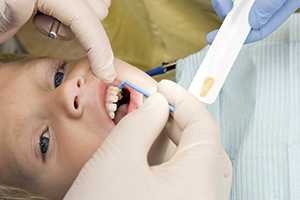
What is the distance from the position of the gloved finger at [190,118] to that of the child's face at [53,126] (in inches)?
6.6

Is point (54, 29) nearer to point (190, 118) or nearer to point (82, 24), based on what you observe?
point (82, 24)

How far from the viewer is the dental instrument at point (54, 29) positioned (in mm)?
1379

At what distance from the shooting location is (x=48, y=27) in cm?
145

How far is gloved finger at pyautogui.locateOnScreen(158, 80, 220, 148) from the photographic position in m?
1.06

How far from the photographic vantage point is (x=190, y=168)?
1.02 meters

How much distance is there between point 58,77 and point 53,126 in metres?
0.17

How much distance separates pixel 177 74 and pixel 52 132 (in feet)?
1.66

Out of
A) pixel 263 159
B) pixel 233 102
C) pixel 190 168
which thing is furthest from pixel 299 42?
pixel 190 168

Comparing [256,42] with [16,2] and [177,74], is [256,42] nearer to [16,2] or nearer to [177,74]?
[177,74]

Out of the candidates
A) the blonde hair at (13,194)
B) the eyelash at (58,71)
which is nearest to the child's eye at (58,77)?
the eyelash at (58,71)

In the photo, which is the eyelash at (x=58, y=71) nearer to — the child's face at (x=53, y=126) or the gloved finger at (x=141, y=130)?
the child's face at (x=53, y=126)

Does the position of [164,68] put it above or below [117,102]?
below

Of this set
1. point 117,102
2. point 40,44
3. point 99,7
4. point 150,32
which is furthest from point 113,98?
point 40,44

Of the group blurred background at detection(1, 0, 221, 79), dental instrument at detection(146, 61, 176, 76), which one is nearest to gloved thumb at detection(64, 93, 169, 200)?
dental instrument at detection(146, 61, 176, 76)
